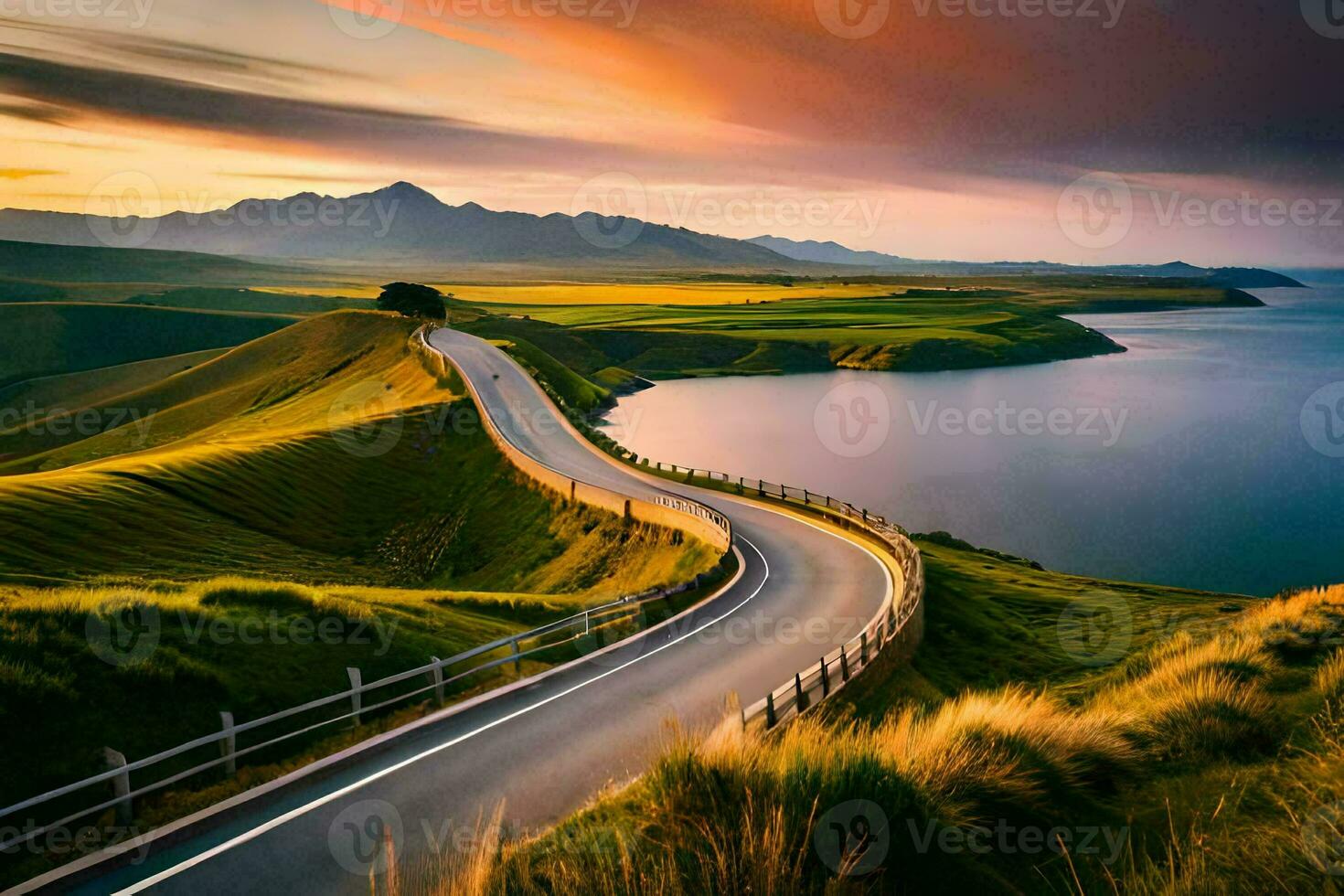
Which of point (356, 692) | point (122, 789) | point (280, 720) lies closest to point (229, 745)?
point (122, 789)

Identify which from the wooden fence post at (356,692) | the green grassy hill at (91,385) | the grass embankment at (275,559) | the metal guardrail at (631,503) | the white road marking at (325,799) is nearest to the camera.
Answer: the white road marking at (325,799)

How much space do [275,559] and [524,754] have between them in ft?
86.8

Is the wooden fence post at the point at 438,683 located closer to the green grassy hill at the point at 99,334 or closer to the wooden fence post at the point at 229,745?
the wooden fence post at the point at 229,745

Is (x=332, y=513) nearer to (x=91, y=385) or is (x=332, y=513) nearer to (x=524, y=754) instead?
(x=524, y=754)

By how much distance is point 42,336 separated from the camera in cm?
17512

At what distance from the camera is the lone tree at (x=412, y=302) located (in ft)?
401

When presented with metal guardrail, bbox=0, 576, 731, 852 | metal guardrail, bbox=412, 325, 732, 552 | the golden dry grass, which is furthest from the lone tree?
the golden dry grass

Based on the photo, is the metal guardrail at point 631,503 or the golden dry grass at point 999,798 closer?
the golden dry grass at point 999,798

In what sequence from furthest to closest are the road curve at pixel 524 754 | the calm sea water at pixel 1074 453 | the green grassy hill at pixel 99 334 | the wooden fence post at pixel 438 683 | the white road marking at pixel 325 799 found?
the green grassy hill at pixel 99 334 → the calm sea water at pixel 1074 453 → the wooden fence post at pixel 438 683 → the road curve at pixel 524 754 → the white road marking at pixel 325 799

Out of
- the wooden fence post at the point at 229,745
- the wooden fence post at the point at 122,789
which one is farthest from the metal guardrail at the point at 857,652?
the wooden fence post at the point at 122,789

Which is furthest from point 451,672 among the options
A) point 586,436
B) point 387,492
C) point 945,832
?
point 586,436

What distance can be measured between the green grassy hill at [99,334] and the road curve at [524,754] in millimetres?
185030

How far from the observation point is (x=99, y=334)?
182125 mm

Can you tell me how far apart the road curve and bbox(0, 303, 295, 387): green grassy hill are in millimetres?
185030
